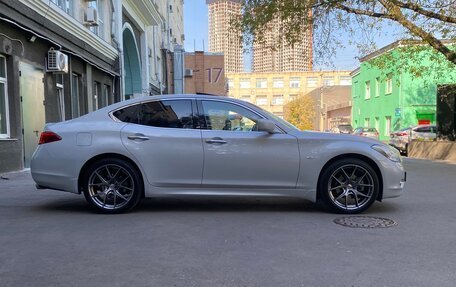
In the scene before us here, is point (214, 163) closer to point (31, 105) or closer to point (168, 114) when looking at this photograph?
point (168, 114)

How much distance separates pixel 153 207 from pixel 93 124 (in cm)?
145

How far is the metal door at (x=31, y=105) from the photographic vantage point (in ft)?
35.6

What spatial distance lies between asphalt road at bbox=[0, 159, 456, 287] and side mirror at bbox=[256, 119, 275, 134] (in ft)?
3.68

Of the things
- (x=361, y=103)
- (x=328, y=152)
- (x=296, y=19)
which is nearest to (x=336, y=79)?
(x=361, y=103)

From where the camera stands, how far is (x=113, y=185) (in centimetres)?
605

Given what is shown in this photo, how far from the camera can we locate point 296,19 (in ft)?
46.1

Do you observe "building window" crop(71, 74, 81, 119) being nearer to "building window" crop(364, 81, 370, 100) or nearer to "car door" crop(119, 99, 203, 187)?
"car door" crop(119, 99, 203, 187)

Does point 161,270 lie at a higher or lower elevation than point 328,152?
lower

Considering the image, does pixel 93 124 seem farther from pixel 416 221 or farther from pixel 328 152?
pixel 416 221

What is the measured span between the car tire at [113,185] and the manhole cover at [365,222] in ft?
8.66

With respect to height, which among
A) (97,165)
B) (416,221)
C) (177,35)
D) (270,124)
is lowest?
(416,221)

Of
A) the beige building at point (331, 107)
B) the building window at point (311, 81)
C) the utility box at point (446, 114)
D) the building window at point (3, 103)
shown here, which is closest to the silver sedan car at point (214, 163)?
the building window at point (3, 103)

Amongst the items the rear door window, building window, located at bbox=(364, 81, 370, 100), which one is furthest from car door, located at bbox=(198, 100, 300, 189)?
building window, located at bbox=(364, 81, 370, 100)

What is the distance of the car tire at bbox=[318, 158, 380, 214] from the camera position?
6035 millimetres
